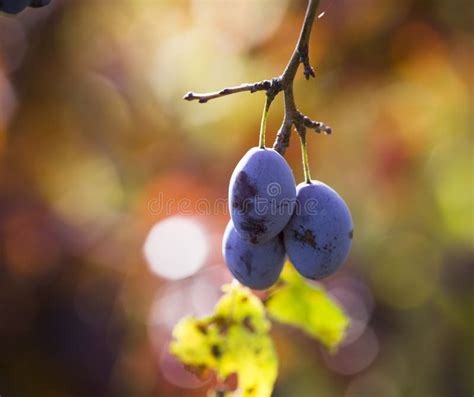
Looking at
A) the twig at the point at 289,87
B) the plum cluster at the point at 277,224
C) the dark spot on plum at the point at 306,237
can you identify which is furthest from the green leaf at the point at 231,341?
the twig at the point at 289,87

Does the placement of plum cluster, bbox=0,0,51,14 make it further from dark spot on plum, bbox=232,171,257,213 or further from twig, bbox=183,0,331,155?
dark spot on plum, bbox=232,171,257,213

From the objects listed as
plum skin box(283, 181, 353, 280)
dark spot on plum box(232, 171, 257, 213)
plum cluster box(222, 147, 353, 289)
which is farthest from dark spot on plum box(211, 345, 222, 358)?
dark spot on plum box(232, 171, 257, 213)

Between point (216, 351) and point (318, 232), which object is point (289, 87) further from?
point (216, 351)

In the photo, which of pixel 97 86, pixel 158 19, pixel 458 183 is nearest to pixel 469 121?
pixel 458 183

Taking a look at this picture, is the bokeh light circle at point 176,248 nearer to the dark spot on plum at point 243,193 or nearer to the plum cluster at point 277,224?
the plum cluster at point 277,224

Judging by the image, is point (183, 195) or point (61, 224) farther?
point (61, 224)

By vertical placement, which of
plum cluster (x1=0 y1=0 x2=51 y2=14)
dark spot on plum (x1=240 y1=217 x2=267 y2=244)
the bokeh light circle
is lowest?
the bokeh light circle

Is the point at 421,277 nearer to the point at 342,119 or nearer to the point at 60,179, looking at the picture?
A: the point at 342,119

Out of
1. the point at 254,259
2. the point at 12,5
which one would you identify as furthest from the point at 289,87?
the point at 12,5
